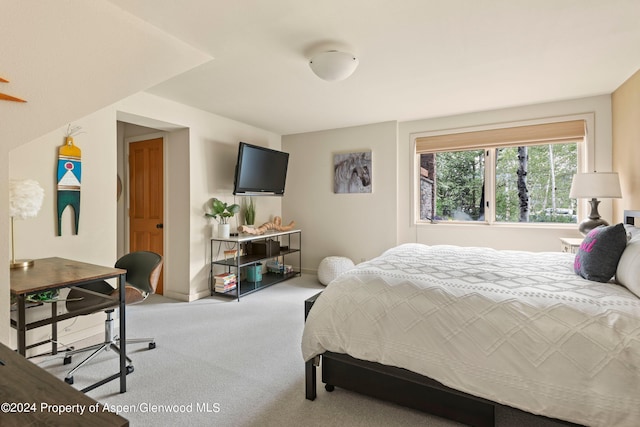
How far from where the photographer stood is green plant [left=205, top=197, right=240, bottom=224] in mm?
4066

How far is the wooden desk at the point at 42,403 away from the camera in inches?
25.0

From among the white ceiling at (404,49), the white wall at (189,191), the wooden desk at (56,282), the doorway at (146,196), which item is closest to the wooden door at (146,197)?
the doorway at (146,196)

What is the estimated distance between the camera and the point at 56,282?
68.9 inches

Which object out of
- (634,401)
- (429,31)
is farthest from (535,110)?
(634,401)

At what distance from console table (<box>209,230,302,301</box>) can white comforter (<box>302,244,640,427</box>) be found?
233 centimetres

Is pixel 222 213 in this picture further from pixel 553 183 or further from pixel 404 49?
pixel 553 183

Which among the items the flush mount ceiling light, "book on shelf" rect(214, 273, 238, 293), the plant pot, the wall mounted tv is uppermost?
the flush mount ceiling light

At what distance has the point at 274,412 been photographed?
1812mm

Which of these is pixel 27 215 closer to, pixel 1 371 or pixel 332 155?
pixel 1 371

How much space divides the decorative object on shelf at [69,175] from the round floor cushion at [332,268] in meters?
2.84

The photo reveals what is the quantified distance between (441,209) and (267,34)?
3.33m

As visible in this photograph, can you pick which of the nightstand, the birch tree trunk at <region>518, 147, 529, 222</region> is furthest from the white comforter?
the birch tree trunk at <region>518, 147, 529, 222</region>

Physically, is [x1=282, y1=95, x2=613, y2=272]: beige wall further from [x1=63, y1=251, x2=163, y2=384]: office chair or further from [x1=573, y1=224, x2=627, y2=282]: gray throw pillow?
[x1=63, y1=251, x2=163, y2=384]: office chair

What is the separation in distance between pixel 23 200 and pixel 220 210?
6.97ft
